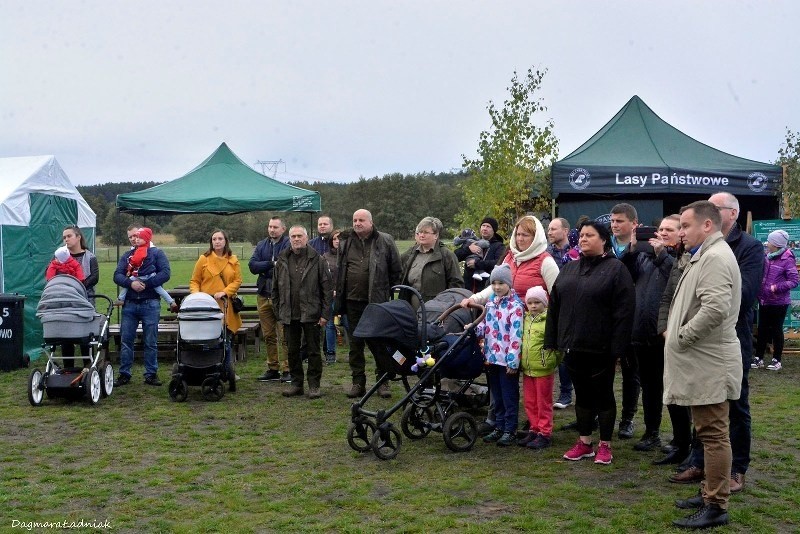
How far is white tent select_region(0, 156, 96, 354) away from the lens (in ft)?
37.4

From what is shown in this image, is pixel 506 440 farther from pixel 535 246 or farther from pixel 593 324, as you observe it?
pixel 535 246

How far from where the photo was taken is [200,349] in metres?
8.50

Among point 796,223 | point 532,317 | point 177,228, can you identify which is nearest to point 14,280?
point 532,317

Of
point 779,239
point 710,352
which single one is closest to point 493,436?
point 710,352

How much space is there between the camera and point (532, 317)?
Answer: 6.32 metres

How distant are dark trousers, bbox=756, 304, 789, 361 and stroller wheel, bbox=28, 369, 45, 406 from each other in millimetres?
8324

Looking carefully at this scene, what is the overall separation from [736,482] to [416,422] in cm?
252

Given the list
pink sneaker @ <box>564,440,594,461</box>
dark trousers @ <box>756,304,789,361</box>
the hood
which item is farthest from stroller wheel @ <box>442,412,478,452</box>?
dark trousers @ <box>756,304,789,361</box>

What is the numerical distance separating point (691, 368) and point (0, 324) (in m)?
8.88

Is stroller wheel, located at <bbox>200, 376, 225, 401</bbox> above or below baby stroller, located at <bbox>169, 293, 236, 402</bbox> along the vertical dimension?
below

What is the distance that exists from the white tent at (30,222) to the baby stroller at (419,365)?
6.89 meters

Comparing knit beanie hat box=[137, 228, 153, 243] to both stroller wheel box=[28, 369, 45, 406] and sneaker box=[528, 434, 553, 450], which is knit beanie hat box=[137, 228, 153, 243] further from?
sneaker box=[528, 434, 553, 450]

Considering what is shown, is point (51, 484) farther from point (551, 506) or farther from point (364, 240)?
point (364, 240)

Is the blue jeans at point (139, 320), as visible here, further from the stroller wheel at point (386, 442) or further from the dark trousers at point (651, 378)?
the dark trousers at point (651, 378)
